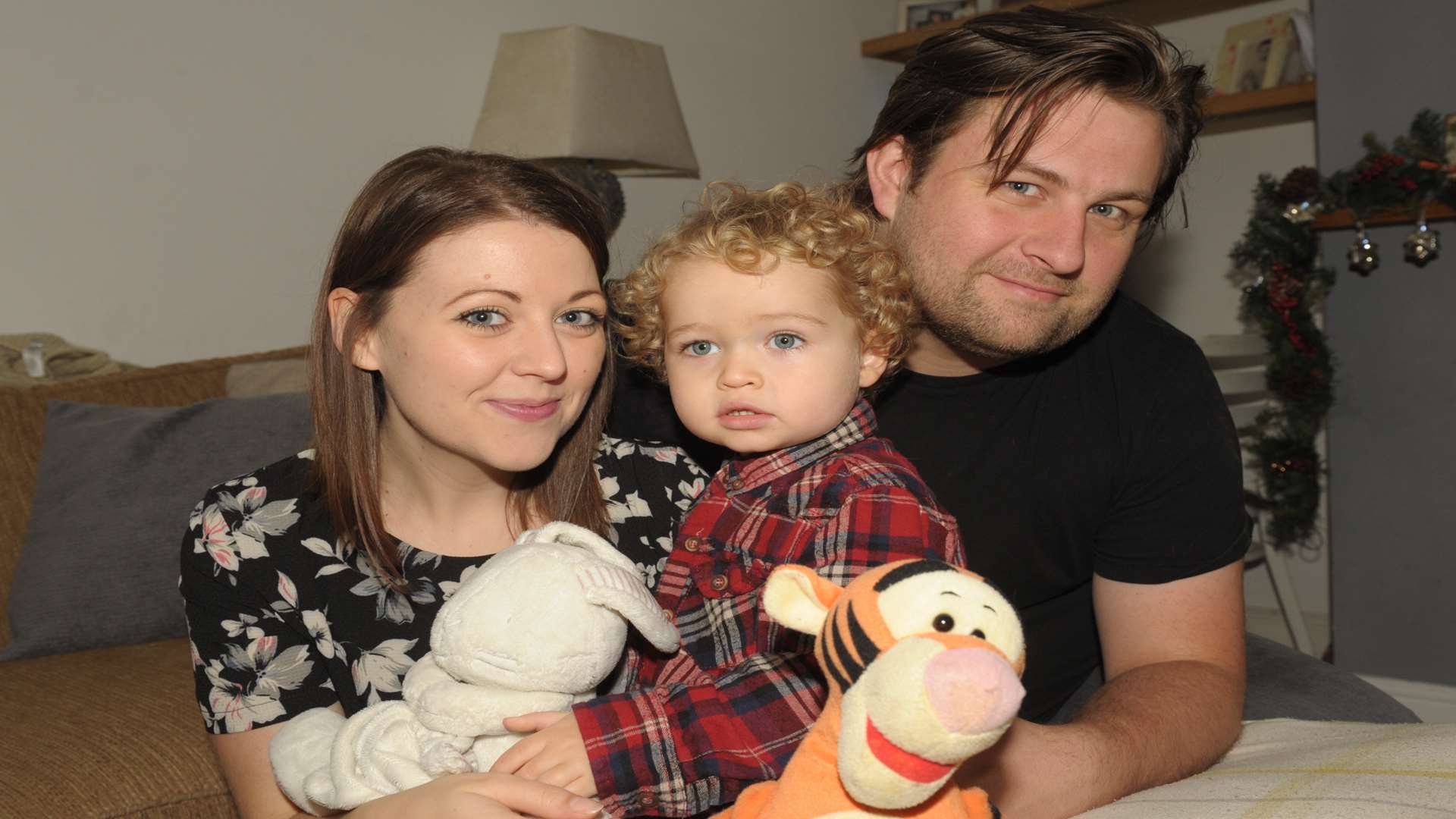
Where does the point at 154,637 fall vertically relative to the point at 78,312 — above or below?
below

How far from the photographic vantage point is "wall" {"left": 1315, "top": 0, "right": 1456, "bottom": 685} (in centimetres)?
309

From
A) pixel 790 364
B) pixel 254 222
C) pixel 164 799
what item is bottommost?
pixel 164 799

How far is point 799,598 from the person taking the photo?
85 centimetres

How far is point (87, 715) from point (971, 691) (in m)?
1.58

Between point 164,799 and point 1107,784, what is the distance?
49.6 inches

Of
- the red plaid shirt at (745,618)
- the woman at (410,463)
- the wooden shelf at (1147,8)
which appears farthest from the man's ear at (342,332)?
the wooden shelf at (1147,8)

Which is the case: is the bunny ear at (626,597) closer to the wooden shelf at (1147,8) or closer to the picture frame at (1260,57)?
the wooden shelf at (1147,8)

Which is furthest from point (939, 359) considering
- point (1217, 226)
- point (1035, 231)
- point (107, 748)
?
point (1217, 226)

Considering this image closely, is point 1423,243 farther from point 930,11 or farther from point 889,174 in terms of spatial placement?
point 930,11

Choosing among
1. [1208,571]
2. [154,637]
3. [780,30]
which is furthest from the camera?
[780,30]

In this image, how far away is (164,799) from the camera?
1607 millimetres

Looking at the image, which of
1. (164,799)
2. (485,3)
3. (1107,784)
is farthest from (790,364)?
(485,3)

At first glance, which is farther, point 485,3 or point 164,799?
point 485,3

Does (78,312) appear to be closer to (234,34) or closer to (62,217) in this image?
(62,217)
